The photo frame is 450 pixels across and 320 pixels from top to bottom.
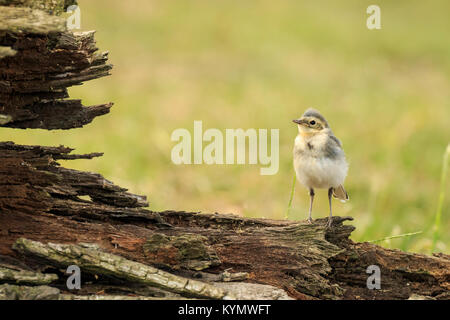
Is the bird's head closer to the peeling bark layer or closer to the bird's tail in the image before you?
the bird's tail

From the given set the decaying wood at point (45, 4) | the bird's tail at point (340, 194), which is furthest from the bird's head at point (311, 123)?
the decaying wood at point (45, 4)

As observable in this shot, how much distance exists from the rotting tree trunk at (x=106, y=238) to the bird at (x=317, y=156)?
784 mm

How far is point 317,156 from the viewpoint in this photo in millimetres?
5848

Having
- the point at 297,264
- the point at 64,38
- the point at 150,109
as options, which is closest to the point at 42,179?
the point at 64,38

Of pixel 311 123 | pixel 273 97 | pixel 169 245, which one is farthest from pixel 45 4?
pixel 273 97

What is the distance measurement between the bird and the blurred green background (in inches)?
52.4

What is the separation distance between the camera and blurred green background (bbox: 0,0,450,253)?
10.8 m

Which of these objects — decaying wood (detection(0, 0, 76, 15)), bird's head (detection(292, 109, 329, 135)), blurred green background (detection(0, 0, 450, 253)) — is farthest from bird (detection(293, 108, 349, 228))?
decaying wood (detection(0, 0, 76, 15))

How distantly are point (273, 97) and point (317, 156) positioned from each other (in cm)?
939

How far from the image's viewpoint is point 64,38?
4.76 m

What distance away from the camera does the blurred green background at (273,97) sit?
10.8 metres

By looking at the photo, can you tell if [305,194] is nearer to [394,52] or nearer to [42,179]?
[42,179]

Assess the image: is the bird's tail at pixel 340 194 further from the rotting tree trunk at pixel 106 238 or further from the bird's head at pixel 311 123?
the rotting tree trunk at pixel 106 238

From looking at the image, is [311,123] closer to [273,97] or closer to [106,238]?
[106,238]
